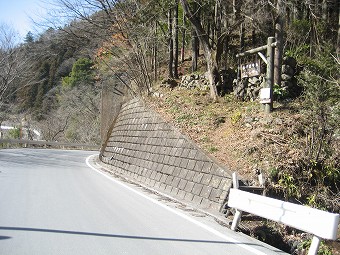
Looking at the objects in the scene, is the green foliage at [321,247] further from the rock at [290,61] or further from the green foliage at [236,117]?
the rock at [290,61]

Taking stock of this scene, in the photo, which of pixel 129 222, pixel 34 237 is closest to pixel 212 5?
pixel 129 222

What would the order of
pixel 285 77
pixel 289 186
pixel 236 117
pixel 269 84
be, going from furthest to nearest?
pixel 285 77, pixel 236 117, pixel 269 84, pixel 289 186

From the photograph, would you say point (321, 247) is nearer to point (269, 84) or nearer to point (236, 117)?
point (269, 84)

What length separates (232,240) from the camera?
6.22 metres

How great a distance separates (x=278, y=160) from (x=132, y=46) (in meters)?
15.0

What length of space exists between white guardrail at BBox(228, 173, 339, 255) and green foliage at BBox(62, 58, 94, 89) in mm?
49761

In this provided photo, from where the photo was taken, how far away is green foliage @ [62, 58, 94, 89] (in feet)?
180

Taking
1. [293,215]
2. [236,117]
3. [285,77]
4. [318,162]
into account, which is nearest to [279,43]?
[285,77]

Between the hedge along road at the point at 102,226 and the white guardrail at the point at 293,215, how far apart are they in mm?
528

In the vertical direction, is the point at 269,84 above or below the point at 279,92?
below

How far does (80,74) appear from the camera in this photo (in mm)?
55156

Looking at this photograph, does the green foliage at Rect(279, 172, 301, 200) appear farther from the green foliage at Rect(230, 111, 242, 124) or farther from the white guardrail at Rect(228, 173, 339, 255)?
the green foliage at Rect(230, 111, 242, 124)

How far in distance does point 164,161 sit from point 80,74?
45762mm

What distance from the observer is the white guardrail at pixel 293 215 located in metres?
4.75
